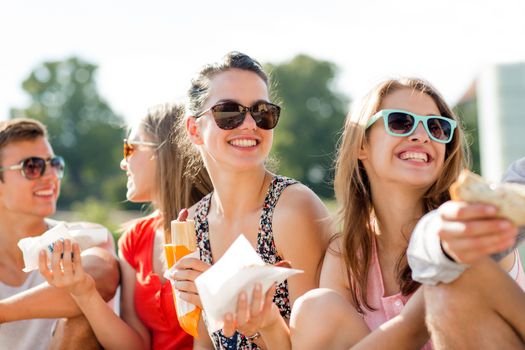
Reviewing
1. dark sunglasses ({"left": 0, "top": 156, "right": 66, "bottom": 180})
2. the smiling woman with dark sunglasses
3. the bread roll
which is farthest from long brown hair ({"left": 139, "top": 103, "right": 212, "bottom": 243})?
the bread roll

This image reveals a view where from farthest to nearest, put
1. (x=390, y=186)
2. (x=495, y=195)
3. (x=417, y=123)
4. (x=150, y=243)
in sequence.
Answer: (x=150, y=243), (x=390, y=186), (x=417, y=123), (x=495, y=195)

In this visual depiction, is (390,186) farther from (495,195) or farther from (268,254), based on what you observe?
(495,195)

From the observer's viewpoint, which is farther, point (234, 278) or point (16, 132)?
point (16, 132)

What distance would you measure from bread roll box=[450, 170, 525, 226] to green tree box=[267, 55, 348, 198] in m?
62.6

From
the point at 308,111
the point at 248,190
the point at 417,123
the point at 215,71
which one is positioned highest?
the point at 215,71

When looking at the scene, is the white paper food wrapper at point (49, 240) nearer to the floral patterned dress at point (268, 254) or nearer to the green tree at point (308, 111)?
the floral patterned dress at point (268, 254)

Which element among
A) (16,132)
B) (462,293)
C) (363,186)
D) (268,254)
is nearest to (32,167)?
(16,132)

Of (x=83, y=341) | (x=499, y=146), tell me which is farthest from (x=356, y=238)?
(x=499, y=146)

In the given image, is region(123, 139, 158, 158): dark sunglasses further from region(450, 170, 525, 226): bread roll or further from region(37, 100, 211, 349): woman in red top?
region(450, 170, 525, 226): bread roll

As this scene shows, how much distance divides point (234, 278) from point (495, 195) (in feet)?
3.41

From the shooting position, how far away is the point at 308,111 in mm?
70625

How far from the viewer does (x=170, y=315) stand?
420cm

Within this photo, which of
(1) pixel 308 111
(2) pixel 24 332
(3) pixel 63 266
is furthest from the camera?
(1) pixel 308 111

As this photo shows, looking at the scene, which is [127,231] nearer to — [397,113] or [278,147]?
[397,113]
